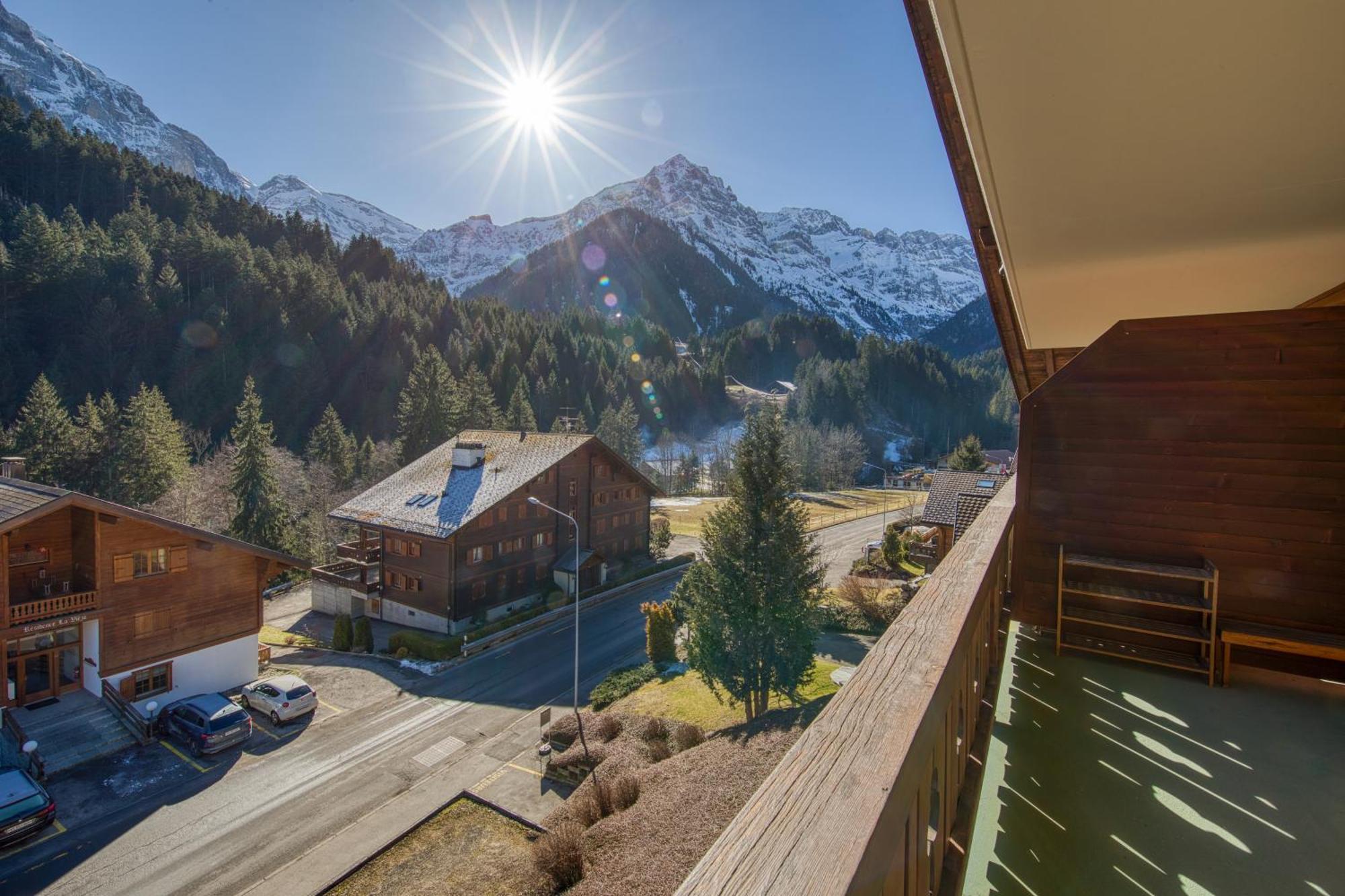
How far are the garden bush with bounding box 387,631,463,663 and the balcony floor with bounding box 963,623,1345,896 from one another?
60.2 ft

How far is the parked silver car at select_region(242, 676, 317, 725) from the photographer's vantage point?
1464cm

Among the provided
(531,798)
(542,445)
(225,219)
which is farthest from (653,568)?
(225,219)

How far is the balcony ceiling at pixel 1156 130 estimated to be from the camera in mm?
1673

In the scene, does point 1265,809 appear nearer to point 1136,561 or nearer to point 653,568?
point 1136,561

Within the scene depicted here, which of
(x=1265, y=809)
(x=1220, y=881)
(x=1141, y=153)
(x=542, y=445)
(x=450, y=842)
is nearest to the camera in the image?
(x=1220, y=881)

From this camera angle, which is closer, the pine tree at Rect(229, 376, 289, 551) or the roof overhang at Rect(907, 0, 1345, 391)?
the roof overhang at Rect(907, 0, 1345, 391)

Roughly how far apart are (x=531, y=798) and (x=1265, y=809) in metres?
11.8

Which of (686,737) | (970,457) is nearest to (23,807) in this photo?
(686,737)

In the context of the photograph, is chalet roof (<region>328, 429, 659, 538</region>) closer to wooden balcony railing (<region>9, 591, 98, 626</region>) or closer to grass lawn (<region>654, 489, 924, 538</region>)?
wooden balcony railing (<region>9, 591, 98, 626</region>)

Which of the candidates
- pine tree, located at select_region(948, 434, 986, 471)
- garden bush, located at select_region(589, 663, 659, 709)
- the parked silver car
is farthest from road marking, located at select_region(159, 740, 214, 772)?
pine tree, located at select_region(948, 434, 986, 471)

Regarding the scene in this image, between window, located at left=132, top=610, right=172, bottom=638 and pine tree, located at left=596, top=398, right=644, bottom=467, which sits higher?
pine tree, located at left=596, top=398, right=644, bottom=467

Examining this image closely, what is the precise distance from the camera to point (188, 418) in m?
55.0

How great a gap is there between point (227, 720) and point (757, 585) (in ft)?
41.3

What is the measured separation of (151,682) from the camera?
15312mm
